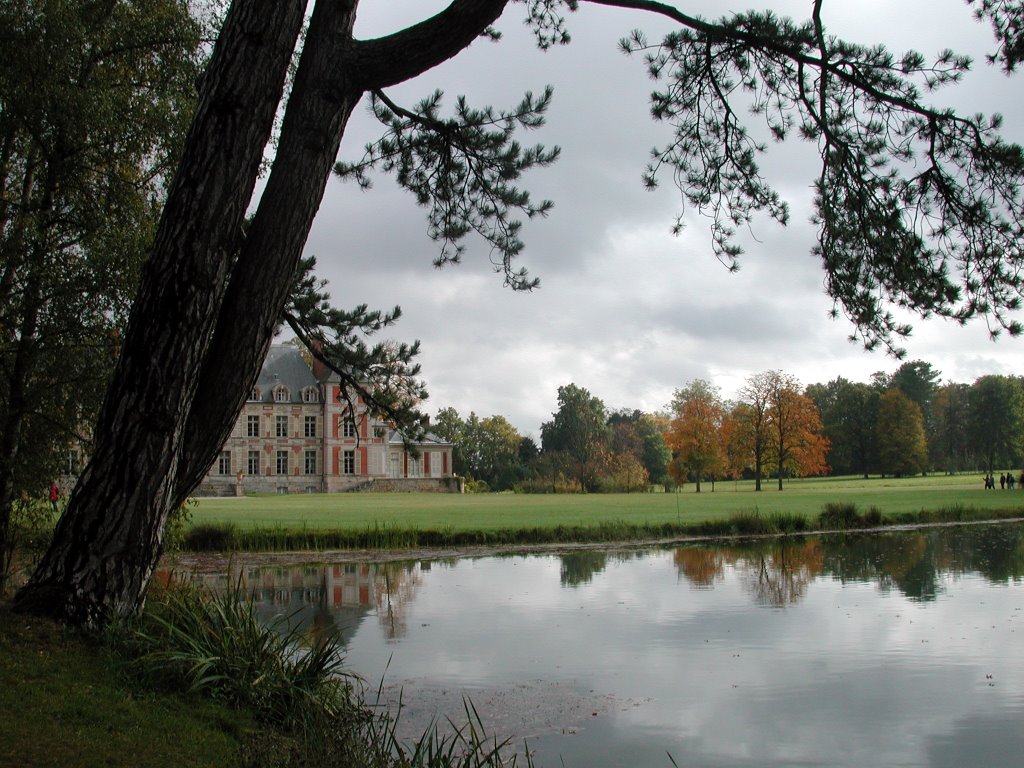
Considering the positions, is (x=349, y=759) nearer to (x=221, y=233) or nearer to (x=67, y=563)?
(x=67, y=563)

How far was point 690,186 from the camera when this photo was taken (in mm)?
6949

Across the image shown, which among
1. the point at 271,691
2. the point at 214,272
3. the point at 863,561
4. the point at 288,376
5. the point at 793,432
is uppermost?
the point at 288,376

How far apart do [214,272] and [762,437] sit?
4750 centimetres

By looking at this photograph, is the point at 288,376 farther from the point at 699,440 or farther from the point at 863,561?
the point at 863,561

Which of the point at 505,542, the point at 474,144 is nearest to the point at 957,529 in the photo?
the point at 505,542

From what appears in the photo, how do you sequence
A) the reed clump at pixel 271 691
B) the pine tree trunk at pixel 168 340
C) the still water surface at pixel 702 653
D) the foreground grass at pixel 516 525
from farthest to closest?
the foreground grass at pixel 516 525
the still water surface at pixel 702 653
the pine tree trunk at pixel 168 340
the reed clump at pixel 271 691

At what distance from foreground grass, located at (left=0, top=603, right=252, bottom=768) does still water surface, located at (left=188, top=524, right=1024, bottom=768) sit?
173cm

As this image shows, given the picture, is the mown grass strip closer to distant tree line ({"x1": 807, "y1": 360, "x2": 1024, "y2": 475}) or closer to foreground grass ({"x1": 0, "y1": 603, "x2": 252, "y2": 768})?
foreground grass ({"x1": 0, "y1": 603, "x2": 252, "y2": 768})

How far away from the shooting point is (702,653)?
7.92 metres

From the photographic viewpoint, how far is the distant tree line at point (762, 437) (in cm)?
5000

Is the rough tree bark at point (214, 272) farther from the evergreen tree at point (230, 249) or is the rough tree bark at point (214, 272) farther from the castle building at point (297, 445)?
the castle building at point (297, 445)

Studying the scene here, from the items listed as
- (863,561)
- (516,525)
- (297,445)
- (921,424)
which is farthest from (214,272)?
(921,424)

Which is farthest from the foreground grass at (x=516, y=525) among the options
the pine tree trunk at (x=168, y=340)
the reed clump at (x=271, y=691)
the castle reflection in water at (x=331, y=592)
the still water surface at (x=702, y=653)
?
the pine tree trunk at (x=168, y=340)

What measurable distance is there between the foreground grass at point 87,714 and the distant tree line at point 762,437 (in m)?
47.1
